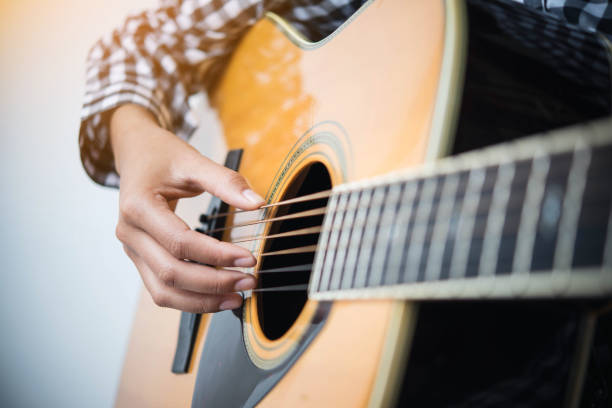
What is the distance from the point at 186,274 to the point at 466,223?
398mm

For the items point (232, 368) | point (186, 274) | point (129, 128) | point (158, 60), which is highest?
point (158, 60)

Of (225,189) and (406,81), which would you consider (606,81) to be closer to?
(406,81)

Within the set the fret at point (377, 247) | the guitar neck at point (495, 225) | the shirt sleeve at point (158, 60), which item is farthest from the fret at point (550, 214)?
the shirt sleeve at point (158, 60)

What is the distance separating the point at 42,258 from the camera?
1.55 m

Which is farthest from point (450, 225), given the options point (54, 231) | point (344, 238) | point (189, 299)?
point (54, 231)

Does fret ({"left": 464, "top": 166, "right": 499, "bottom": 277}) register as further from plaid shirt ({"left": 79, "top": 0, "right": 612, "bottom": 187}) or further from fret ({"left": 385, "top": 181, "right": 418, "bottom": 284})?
plaid shirt ({"left": 79, "top": 0, "right": 612, "bottom": 187})

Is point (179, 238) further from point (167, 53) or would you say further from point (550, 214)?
point (167, 53)

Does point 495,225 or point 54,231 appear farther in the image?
point 54,231

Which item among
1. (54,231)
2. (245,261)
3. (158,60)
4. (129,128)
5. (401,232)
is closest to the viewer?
(401,232)

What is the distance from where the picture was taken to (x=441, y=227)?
10.8 inches

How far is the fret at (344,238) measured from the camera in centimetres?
35

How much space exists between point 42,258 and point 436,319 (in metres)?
1.66

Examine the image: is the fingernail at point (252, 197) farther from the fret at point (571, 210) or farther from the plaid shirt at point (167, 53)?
the plaid shirt at point (167, 53)

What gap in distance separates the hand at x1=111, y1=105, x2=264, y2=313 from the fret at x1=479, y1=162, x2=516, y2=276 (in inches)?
12.2
